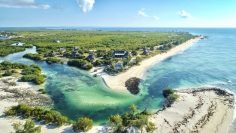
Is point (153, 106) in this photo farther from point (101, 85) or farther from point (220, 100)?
point (101, 85)

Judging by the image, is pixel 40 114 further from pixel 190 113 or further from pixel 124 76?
pixel 124 76

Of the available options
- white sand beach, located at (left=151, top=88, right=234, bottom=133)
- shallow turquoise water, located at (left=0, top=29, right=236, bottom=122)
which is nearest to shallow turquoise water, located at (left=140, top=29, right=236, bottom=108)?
shallow turquoise water, located at (left=0, top=29, right=236, bottom=122)

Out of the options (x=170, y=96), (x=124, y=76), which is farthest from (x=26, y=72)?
(x=170, y=96)

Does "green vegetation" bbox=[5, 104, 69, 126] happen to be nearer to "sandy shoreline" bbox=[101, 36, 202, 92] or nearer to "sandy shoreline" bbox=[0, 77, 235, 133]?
"sandy shoreline" bbox=[0, 77, 235, 133]

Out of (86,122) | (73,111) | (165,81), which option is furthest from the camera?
(165,81)

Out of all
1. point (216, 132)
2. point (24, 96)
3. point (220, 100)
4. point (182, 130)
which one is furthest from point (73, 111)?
point (220, 100)
